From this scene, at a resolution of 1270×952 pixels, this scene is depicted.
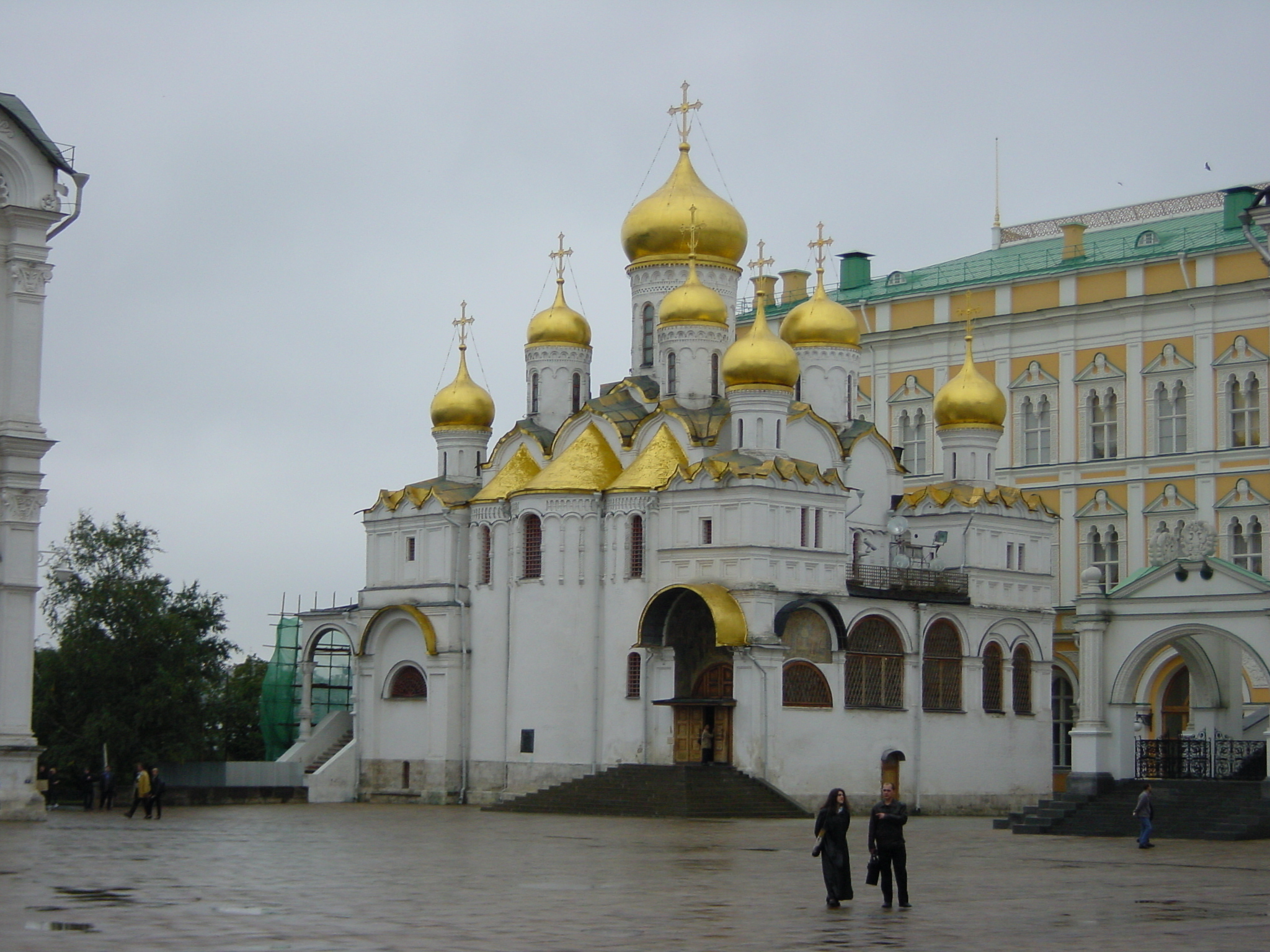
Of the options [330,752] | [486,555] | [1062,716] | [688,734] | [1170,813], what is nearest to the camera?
[1170,813]

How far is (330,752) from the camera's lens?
46000mm

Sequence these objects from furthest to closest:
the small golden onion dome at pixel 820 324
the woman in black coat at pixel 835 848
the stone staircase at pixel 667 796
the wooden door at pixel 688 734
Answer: the small golden onion dome at pixel 820 324 < the wooden door at pixel 688 734 < the stone staircase at pixel 667 796 < the woman in black coat at pixel 835 848

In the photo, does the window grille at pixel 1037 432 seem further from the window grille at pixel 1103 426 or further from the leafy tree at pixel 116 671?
the leafy tree at pixel 116 671

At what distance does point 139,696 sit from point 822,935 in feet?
90.2

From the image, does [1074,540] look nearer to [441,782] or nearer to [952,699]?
[952,699]

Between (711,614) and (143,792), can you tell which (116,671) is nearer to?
(143,792)

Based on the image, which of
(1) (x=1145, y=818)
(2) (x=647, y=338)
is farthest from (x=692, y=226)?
(1) (x=1145, y=818)

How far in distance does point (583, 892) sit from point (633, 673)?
22.3 meters

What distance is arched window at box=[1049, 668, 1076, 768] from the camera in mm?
47500

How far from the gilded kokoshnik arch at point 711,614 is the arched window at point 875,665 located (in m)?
3.33

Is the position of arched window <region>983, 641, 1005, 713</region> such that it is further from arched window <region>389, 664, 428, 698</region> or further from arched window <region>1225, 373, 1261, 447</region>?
arched window <region>389, 664, 428, 698</region>

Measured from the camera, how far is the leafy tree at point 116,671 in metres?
39.2

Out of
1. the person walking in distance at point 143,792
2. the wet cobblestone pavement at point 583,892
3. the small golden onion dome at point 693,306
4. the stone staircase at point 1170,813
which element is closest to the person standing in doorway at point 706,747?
the stone staircase at point 1170,813

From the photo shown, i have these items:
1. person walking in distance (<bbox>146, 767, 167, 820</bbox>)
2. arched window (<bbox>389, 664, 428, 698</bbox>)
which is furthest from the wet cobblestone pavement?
arched window (<bbox>389, 664, 428, 698</bbox>)
